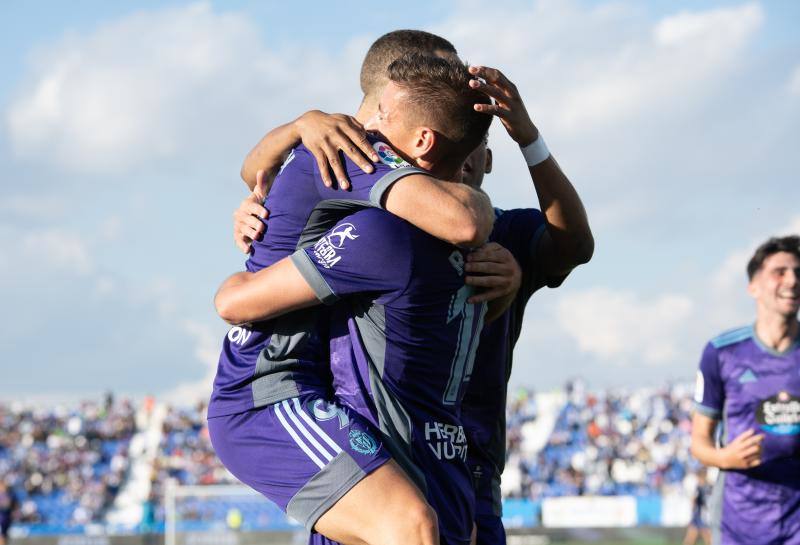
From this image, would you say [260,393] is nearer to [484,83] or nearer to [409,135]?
[409,135]

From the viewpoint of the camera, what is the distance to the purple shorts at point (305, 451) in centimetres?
352

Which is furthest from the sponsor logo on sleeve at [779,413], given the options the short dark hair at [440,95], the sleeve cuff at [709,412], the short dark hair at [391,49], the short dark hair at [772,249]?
the short dark hair at [440,95]

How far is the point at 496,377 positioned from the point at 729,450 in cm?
334

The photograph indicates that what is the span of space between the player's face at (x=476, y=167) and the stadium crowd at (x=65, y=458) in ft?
98.3

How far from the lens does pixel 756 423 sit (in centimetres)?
743

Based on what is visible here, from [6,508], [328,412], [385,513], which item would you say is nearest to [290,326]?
[328,412]

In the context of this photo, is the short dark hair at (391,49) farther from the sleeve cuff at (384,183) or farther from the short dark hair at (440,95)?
the sleeve cuff at (384,183)

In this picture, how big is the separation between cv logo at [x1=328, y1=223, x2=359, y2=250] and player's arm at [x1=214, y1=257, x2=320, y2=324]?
155mm

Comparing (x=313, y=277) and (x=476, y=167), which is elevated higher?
(x=476, y=167)

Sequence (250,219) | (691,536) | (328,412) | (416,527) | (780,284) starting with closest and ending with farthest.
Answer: (416,527) → (328,412) → (250,219) → (780,284) → (691,536)

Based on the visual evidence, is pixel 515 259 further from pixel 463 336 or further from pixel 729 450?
pixel 729 450

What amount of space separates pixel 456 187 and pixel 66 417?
124 ft

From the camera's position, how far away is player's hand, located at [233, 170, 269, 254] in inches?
152

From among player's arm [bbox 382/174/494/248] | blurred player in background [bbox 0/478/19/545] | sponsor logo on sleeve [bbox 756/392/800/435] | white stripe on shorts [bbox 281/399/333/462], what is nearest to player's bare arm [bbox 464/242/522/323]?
player's arm [bbox 382/174/494/248]
